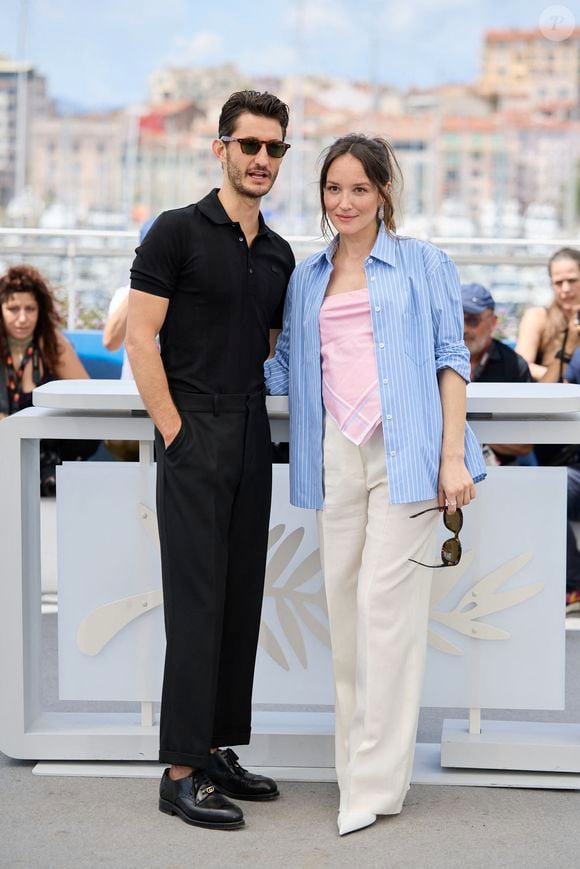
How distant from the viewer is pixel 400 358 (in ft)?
10.7

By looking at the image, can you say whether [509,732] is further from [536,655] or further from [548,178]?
[548,178]

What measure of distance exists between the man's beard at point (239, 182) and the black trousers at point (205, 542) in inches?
20.7

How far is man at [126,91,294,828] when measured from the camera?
10.9 feet

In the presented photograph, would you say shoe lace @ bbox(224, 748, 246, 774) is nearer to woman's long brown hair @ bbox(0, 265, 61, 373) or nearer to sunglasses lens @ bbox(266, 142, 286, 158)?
sunglasses lens @ bbox(266, 142, 286, 158)

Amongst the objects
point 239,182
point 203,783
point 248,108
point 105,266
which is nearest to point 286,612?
point 203,783

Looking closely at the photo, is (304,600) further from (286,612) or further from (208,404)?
(208,404)

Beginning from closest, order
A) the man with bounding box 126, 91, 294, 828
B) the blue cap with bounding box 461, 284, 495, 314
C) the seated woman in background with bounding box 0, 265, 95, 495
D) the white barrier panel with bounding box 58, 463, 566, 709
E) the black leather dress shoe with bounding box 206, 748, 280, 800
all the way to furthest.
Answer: the man with bounding box 126, 91, 294, 828
the black leather dress shoe with bounding box 206, 748, 280, 800
the white barrier panel with bounding box 58, 463, 566, 709
the blue cap with bounding box 461, 284, 495, 314
the seated woman in background with bounding box 0, 265, 95, 495

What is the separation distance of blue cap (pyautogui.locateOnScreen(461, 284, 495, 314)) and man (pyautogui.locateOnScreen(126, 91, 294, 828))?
2674 mm

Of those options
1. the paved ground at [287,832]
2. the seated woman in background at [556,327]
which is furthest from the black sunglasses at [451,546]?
the seated woman in background at [556,327]

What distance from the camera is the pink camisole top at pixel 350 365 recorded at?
331 cm

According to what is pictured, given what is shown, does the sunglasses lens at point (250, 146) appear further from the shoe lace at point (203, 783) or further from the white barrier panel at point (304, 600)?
the shoe lace at point (203, 783)

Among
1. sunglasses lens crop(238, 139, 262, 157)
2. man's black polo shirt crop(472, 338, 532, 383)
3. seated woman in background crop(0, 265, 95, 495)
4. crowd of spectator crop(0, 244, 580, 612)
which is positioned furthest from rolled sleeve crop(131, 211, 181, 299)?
seated woman in background crop(0, 265, 95, 495)

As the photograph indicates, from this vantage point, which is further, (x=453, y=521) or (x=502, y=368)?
(x=502, y=368)

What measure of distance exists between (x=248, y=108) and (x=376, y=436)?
2.99 ft
